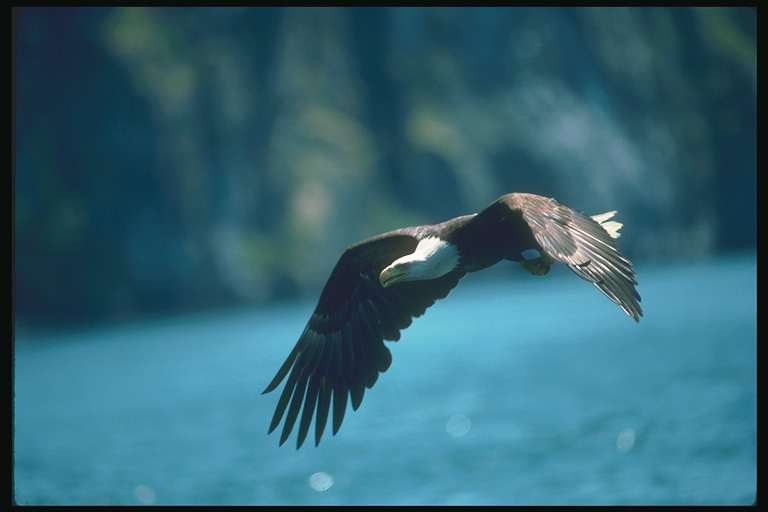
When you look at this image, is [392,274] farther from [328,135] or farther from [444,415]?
[328,135]

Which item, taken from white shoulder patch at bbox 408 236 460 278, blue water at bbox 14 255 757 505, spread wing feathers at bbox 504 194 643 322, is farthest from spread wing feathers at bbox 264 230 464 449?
blue water at bbox 14 255 757 505

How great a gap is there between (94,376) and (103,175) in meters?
14.3

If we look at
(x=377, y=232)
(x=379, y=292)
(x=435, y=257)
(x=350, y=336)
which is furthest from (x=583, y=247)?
(x=377, y=232)

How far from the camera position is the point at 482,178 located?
46500 mm

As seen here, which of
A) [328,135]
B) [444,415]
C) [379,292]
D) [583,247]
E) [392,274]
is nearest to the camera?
[583,247]

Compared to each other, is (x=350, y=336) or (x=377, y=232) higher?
(x=377, y=232)

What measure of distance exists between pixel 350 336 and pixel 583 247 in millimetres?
2327

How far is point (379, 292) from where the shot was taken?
263 inches

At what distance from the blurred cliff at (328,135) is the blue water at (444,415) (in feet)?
20.9

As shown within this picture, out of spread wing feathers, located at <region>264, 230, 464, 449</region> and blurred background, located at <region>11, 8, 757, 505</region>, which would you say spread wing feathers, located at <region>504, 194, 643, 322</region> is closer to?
spread wing feathers, located at <region>264, 230, 464, 449</region>

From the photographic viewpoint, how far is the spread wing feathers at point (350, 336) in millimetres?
6590

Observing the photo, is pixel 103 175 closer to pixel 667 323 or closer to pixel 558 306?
pixel 558 306
